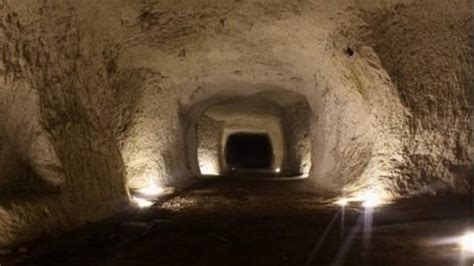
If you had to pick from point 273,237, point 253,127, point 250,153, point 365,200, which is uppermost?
point 253,127

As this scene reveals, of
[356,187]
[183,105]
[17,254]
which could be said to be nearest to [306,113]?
[183,105]

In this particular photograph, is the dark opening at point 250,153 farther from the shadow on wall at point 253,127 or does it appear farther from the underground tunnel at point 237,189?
the underground tunnel at point 237,189

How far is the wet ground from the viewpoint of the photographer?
157 inches

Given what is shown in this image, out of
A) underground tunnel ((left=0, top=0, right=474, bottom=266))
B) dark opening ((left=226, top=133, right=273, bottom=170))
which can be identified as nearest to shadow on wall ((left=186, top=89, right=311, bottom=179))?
underground tunnel ((left=0, top=0, right=474, bottom=266))

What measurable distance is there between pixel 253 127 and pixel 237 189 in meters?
10.7

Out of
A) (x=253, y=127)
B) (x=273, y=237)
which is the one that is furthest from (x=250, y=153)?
(x=273, y=237)

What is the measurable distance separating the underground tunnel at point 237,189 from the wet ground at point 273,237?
29 mm

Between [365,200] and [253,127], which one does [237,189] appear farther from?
[253,127]

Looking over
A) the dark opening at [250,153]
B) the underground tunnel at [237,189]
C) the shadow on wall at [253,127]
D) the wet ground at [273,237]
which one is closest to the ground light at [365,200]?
the underground tunnel at [237,189]

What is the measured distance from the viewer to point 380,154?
735 cm

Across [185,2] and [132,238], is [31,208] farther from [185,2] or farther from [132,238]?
[185,2]

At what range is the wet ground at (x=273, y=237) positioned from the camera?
3.99 meters

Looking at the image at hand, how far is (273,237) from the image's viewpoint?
490 cm

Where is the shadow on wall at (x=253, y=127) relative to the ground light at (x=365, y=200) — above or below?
above
